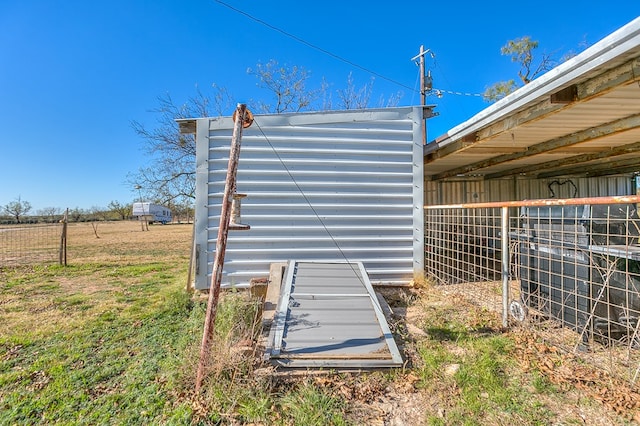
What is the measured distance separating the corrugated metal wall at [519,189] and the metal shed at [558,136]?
0.07ft

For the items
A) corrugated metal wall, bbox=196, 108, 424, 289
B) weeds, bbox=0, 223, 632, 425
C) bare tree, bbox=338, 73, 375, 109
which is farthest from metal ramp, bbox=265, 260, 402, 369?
bare tree, bbox=338, 73, 375, 109

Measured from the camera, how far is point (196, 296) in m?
4.36

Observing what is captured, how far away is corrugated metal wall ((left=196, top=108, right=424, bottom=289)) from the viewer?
436cm

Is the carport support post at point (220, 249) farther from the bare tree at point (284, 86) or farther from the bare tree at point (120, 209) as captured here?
the bare tree at point (120, 209)

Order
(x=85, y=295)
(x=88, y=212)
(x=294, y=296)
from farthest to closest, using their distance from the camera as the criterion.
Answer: (x=88, y=212)
(x=85, y=295)
(x=294, y=296)

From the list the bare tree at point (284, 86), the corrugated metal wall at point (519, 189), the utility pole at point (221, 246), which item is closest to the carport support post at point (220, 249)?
the utility pole at point (221, 246)

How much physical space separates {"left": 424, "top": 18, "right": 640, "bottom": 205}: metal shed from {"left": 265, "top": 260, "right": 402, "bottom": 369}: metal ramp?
2503mm

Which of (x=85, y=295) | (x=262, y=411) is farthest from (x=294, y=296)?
(x=85, y=295)

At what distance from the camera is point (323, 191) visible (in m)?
4.52

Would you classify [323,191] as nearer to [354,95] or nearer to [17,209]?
[354,95]

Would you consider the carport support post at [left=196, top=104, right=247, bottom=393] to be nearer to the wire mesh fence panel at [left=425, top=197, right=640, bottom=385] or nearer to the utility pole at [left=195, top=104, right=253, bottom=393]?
the utility pole at [left=195, top=104, right=253, bottom=393]

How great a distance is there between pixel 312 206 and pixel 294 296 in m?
1.59

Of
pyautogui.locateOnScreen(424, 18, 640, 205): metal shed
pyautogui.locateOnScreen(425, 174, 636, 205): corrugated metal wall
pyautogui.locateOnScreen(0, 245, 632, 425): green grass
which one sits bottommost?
pyautogui.locateOnScreen(0, 245, 632, 425): green grass

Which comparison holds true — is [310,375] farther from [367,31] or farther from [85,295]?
[367,31]
